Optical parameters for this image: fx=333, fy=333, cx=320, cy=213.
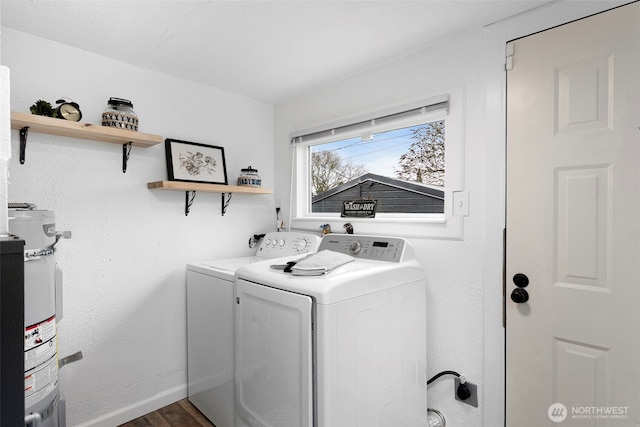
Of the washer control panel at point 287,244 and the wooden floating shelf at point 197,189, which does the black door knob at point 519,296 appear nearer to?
the washer control panel at point 287,244

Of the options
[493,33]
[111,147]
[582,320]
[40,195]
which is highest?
[493,33]

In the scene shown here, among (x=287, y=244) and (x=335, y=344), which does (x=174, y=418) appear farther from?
(x=335, y=344)

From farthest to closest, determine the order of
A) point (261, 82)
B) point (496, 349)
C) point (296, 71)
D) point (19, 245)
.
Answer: point (261, 82) → point (296, 71) → point (496, 349) → point (19, 245)

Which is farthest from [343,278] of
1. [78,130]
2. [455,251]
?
[78,130]

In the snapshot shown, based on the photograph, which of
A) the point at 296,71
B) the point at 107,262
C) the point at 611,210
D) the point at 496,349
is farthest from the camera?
the point at 296,71

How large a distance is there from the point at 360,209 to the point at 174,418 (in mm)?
1801

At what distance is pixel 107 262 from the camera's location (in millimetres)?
2014

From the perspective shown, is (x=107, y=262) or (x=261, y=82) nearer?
(x=107, y=262)

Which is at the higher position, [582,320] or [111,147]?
[111,147]

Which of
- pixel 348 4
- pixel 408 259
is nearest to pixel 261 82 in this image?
pixel 348 4

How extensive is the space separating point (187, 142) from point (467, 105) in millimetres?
1816

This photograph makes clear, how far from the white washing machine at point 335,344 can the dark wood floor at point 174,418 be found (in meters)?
0.48

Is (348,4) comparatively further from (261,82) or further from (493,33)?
(261,82)

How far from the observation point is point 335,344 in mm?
1325
